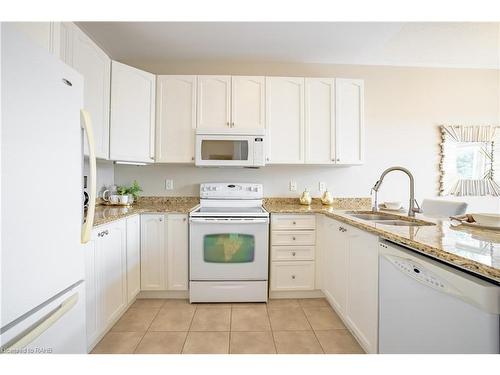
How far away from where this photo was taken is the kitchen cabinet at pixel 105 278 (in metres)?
1.42

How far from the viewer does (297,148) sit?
2.52 metres

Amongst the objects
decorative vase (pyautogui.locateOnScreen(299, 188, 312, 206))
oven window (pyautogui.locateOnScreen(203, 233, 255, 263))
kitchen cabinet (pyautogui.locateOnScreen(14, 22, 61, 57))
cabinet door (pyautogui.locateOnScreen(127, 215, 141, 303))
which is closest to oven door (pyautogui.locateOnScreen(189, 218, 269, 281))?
oven window (pyautogui.locateOnScreen(203, 233, 255, 263))

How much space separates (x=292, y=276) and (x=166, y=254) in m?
1.19

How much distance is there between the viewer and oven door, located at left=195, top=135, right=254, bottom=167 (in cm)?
240

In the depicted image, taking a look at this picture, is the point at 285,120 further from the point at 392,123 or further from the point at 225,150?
the point at 392,123

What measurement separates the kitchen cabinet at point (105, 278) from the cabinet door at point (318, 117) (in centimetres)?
191

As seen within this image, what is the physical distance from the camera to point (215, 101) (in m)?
2.47

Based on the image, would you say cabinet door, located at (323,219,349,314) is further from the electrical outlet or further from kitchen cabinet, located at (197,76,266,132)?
the electrical outlet

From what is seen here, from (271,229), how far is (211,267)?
0.64 m

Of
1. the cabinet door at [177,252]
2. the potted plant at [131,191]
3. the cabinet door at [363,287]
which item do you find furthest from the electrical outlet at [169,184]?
the cabinet door at [363,287]

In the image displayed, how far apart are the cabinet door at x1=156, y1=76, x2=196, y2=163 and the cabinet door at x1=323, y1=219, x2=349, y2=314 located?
1550 mm

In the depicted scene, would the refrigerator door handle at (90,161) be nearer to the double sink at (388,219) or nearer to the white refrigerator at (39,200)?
the white refrigerator at (39,200)

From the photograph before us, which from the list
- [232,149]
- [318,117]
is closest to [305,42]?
[318,117]
